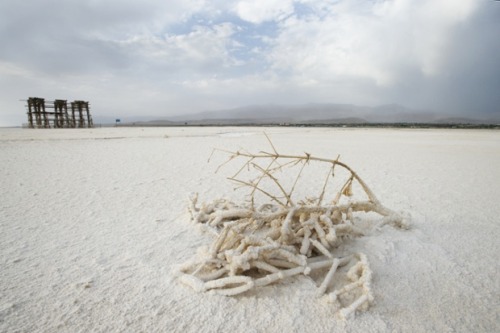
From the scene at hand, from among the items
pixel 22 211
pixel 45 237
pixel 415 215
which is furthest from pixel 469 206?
pixel 22 211

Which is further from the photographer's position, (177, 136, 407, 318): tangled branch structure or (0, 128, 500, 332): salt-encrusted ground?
(177, 136, 407, 318): tangled branch structure

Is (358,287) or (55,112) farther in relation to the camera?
(55,112)

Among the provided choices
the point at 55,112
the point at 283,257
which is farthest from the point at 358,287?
the point at 55,112

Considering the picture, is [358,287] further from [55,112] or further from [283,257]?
[55,112]

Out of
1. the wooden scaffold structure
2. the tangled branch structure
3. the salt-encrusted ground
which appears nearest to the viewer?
the salt-encrusted ground

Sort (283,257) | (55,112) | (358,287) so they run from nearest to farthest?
(358,287)
(283,257)
(55,112)

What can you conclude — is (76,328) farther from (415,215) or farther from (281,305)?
(415,215)

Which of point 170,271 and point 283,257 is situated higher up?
point 283,257

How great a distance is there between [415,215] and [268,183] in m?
2.58

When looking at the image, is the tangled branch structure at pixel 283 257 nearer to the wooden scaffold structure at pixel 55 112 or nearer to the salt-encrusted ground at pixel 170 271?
the salt-encrusted ground at pixel 170 271

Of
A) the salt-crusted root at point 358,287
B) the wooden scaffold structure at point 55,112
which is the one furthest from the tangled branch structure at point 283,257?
the wooden scaffold structure at point 55,112

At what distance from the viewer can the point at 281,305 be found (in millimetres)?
1819

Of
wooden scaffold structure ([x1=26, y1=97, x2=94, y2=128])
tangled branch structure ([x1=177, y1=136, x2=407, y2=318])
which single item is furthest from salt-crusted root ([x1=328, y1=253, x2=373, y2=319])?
wooden scaffold structure ([x1=26, y1=97, x2=94, y2=128])

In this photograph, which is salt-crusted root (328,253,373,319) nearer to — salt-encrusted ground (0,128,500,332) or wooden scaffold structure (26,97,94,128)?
salt-encrusted ground (0,128,500,332)
